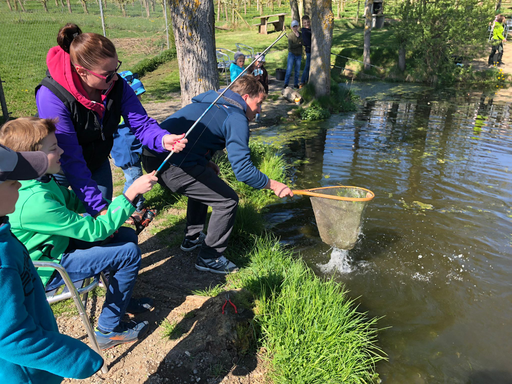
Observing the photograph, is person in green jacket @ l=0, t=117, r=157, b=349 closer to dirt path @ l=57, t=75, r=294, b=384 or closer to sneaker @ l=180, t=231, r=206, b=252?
dirt path @ l=57, t=75, r=294, b=384

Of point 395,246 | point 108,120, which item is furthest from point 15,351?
point 395,246

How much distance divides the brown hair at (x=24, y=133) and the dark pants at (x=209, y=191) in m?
1.26

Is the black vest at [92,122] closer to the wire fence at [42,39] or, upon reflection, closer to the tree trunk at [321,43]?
the wire fence at [42,39]

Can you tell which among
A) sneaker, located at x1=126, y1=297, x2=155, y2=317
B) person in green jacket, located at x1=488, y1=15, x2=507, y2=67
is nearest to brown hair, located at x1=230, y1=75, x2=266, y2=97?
sneaker, located at x1=126, y1=297, x2=155, y2=317

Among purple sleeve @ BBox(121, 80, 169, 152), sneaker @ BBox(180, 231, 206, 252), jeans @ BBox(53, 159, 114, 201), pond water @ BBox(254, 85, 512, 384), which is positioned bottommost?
pond water @ BBox(254, 85, 512, 384)

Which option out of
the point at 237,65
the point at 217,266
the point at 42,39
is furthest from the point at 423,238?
the point at 42,39

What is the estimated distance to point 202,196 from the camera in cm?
347

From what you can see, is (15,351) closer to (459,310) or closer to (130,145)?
(130,145)

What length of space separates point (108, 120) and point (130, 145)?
1535mm

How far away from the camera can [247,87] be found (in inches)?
133

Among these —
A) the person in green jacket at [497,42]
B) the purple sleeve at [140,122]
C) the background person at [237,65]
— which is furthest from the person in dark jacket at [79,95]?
the person in green jacket at [497,42]

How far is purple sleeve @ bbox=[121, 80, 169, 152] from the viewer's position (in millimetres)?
3109

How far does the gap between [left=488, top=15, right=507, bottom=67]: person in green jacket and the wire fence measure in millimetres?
13206

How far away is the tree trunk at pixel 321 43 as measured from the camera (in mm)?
10002
